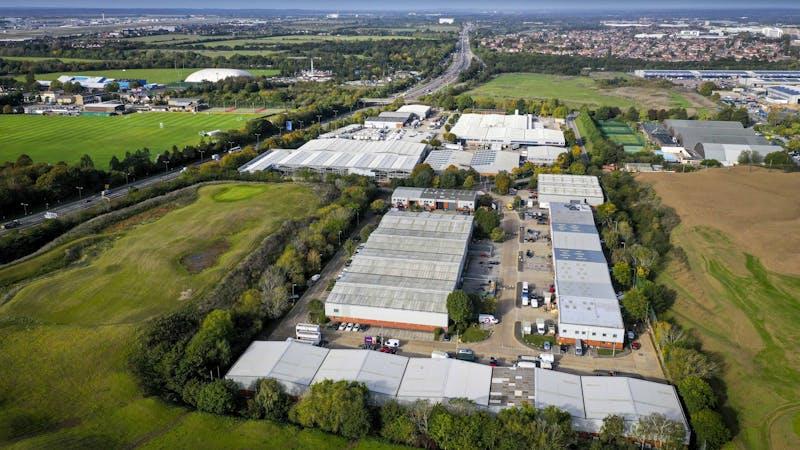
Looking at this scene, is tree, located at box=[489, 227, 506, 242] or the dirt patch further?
tree, located at box=[489, 227, 506, 242]

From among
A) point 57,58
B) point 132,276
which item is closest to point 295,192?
point 132,276

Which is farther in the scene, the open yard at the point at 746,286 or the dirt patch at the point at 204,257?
the dirt patch at the point at 204,257

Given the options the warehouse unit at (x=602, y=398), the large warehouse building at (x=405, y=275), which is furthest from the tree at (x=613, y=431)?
the large warehouse building at (x=405, y=275)

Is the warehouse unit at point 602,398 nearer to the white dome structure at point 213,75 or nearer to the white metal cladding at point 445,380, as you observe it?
the white metal cladding at point 445,380

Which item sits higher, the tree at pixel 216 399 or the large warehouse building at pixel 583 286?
the large warehouse building at pixel 583 286

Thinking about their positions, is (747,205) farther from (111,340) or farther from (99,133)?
(99,133)

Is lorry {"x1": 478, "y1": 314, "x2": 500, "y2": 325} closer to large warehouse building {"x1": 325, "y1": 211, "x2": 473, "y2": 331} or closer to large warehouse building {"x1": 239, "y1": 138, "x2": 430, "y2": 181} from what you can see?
large warehouse building {"x1": 325, "y1": 211, "x2": 473, "y2": 331}

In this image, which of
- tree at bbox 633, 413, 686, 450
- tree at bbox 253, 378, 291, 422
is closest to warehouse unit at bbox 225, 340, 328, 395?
tree at bbox 253, 378, 291, 422
